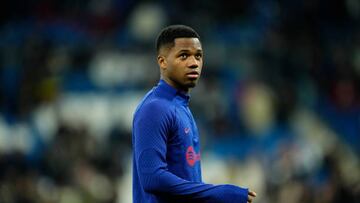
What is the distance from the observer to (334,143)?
12734mm

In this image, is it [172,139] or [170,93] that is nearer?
[172,139]

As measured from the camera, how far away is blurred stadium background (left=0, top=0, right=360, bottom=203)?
39.3 ft

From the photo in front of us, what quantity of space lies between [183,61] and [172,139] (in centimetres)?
39

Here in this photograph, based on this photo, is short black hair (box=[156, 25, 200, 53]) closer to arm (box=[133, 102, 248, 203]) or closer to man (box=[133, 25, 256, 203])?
man (box=[133, 25, 256, 203])

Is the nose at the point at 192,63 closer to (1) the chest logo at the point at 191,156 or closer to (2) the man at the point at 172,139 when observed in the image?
(2) the man at the point at 172,139

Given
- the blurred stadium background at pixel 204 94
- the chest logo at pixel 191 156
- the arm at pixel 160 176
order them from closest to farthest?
the arm at pixel 160 176, the chest logo at pixel 191 156, the blurred stadium background at pixel 204 94

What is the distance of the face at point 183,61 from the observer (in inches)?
182

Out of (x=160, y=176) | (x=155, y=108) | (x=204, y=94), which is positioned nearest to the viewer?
(x=160, y=176)

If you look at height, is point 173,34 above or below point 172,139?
above

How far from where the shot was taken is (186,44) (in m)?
4.64

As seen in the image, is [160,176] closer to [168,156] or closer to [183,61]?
[168,156]

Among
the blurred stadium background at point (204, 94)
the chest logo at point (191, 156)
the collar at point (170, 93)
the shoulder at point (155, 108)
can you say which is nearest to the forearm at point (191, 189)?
the chest logo at point (191, 156)

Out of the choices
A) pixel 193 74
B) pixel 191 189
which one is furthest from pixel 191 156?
pixel 193 74

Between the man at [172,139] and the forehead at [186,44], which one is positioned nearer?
the man at [172,139]
